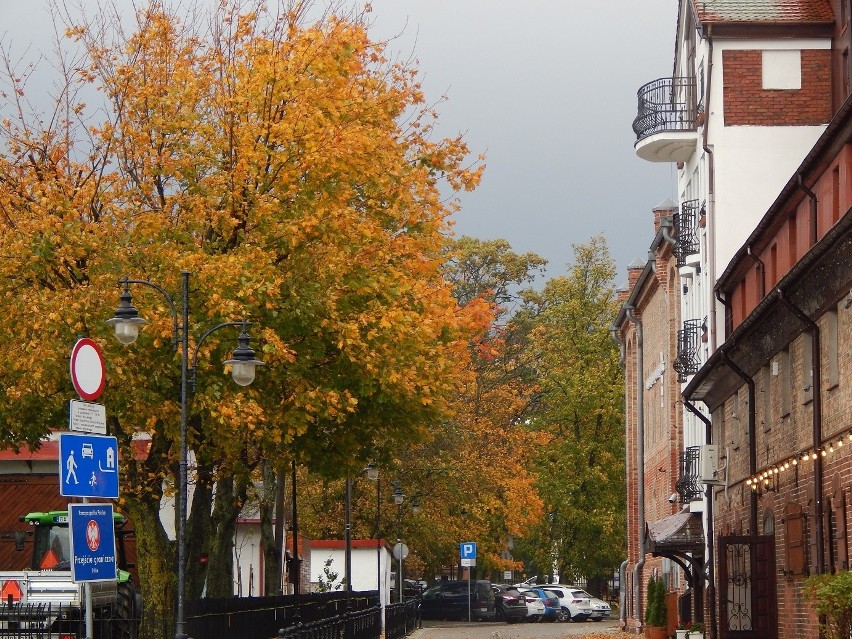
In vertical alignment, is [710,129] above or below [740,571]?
above

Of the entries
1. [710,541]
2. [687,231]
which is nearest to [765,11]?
[687,231]

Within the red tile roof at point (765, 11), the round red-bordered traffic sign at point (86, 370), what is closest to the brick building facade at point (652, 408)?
the red tile roof at point (765, 11)

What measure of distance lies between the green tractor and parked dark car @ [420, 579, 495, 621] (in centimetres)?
3684

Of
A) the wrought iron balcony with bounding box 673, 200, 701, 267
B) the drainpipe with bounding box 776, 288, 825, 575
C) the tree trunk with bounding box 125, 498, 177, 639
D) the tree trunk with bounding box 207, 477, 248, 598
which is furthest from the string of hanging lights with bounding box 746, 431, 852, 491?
the wrought iron balcony with bounding box 673, 200, 701, 267

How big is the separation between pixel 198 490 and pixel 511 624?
33196 mm

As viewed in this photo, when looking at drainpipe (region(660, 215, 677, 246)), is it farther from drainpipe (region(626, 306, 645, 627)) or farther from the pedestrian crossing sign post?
the pedestrian crossing sign post

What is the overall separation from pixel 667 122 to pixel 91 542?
91.7 ft

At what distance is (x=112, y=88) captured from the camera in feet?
96.3

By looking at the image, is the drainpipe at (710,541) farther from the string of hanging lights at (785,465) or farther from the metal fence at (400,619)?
the metal fence at (400,619)

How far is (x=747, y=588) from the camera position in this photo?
2867cm

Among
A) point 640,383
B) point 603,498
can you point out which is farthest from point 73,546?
point 603,498

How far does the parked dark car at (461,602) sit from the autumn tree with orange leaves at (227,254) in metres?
34.5

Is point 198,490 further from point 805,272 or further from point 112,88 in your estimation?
point 805,272

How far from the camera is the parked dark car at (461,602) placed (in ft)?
210
